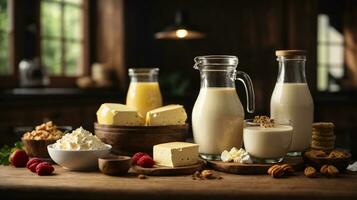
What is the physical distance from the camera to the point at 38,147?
168 centimetres

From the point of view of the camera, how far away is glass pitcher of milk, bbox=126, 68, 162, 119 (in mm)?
1985

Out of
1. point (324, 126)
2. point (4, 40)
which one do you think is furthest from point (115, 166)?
point (4, 40)

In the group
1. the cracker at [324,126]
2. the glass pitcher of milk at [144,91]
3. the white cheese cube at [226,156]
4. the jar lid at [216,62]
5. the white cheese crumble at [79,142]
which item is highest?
the jar lid at [216,62]

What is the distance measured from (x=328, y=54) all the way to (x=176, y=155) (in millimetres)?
5553

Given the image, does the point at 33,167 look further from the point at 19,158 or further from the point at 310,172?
the point at 310,172

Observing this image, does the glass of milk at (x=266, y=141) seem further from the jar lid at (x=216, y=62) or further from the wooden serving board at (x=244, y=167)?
the jar lid at (x=216, y=62)

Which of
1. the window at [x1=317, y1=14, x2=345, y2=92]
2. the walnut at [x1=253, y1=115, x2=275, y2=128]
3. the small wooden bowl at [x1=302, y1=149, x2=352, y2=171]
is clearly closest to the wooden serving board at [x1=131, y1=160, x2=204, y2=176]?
the walnut at [x1=253, y1=115, x2=275, y2=128]

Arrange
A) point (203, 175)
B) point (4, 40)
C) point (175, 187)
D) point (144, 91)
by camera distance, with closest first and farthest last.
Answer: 1. point (175, 187)
2. point (203, 175)
3. point (144, 91)
4. point (4, 40)

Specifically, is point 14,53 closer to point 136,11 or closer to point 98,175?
point 136,11

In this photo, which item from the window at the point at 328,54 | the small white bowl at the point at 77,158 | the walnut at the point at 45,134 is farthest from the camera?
the window at the point at 328,54

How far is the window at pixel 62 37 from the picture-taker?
4.82 meters

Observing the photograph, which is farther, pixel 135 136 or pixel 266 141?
pixel 135 136

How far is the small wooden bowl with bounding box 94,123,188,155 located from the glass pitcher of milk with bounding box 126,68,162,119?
0.95ft

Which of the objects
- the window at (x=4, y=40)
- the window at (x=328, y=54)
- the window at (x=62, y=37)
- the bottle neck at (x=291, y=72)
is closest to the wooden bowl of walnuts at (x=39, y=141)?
the bottle neck at (x=291, y=72)
